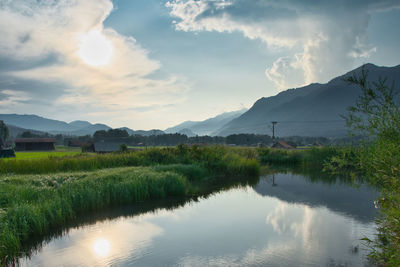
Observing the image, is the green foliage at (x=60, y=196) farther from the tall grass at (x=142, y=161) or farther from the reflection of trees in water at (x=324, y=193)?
the reflection of trees in water at (x=324, y=193)

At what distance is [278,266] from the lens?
850 centimetres

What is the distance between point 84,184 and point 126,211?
9.71ft

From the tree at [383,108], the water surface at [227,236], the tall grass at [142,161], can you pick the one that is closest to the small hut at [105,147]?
the tall grass at [142,161]

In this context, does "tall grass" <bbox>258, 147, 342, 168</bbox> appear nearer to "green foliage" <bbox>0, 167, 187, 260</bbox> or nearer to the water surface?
the water surface

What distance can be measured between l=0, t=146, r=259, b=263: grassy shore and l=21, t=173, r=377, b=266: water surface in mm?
1123

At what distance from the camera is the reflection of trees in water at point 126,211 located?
33.1ft

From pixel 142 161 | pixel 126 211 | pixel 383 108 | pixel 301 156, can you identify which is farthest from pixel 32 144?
pixel 383 108

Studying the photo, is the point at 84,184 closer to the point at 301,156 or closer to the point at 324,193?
the point at 324,193

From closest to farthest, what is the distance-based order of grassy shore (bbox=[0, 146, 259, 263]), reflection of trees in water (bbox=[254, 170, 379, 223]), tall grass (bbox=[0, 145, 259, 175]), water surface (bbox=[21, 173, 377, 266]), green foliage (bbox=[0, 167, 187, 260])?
water surface (bbox=[21, 173, 377, 266])
green foliage (bbox=[0, 167, 187, 260])
grassy shore (bbox=[0, 146, 259, 263])
reflection of trees in water (bbox=[254, 170, 379, 223])
tall grass (bbox=[0, 145, 259, 175])

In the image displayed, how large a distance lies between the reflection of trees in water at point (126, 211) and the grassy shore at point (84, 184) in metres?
0.27

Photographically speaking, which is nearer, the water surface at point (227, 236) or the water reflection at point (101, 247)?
the water surface at point (227, 236)

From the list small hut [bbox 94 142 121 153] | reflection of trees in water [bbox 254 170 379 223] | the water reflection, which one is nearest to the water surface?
the water reflection

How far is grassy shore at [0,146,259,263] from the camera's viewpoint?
10.5 meters

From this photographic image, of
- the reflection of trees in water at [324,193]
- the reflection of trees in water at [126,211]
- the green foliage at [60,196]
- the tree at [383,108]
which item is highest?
the tree at [383,108]
